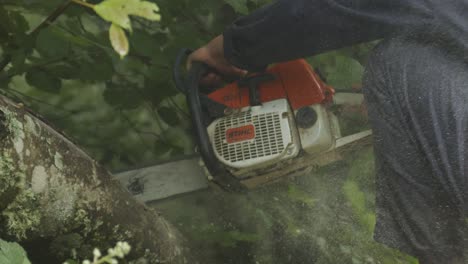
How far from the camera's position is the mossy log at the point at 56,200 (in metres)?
1.12

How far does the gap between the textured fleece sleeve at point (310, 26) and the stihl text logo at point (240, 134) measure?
0.91 feet

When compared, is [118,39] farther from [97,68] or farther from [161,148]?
[161,148]

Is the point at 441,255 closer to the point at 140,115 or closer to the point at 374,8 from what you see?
the point at 374,8

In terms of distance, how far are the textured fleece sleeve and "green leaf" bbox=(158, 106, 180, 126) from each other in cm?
65

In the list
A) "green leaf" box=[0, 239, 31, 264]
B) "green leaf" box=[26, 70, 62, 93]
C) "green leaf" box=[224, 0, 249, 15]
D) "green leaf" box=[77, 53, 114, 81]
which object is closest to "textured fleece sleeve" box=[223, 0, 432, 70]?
"green leaf" box=[224, 0, 249, 15]

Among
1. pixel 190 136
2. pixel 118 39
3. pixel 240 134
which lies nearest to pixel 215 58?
pixel 240 134

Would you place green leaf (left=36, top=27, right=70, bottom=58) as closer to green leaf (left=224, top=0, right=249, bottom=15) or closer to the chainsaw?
the chainsaw

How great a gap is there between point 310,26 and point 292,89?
15.1 inches

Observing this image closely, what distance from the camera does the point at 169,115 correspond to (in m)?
2.67

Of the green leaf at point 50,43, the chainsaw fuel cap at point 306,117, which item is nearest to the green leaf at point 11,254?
the green leaf at point 50,43

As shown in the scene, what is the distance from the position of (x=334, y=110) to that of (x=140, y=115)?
3.66ft

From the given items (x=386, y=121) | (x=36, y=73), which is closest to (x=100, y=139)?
(x=36, y=73)

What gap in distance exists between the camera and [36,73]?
2.11m

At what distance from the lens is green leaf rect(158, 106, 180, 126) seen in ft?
8.71
